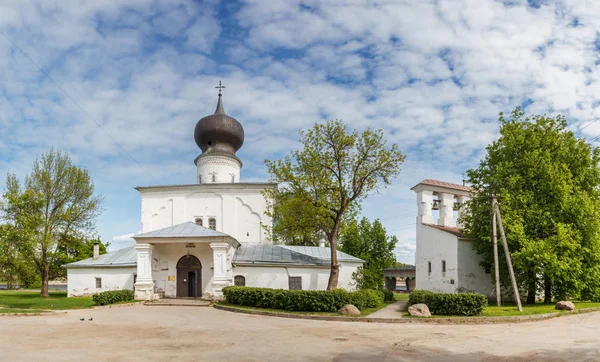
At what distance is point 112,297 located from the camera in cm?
2311

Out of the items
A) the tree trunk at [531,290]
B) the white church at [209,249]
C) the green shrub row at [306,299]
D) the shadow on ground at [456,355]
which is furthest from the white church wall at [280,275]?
the shadow on ground at [456,355]

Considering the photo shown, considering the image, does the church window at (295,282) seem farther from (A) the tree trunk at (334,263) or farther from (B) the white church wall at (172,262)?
(B) the white church wall at (172,262)

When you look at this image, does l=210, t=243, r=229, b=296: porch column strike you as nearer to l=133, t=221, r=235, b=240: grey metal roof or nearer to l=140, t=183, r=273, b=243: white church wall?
l=133, t=221, r=235, b=240: grey metal roof

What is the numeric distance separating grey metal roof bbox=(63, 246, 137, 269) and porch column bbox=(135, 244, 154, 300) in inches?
135

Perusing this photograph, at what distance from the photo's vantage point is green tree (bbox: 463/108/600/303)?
21.1 m

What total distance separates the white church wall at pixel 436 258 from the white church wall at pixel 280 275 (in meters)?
4.90

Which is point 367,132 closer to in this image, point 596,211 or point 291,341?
point 596,211

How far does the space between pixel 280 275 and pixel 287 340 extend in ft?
56.3

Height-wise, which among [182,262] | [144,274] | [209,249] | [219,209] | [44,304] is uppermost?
[219,209]

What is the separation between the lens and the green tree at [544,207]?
21109 millimetres

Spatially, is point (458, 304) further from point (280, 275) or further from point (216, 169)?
point (216, 169)

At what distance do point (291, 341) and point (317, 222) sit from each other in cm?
1471

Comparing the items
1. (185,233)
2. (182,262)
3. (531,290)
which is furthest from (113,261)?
(531,290)

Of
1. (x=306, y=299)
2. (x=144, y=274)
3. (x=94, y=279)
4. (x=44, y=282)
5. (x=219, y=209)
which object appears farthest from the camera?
(x=219, y=209)
